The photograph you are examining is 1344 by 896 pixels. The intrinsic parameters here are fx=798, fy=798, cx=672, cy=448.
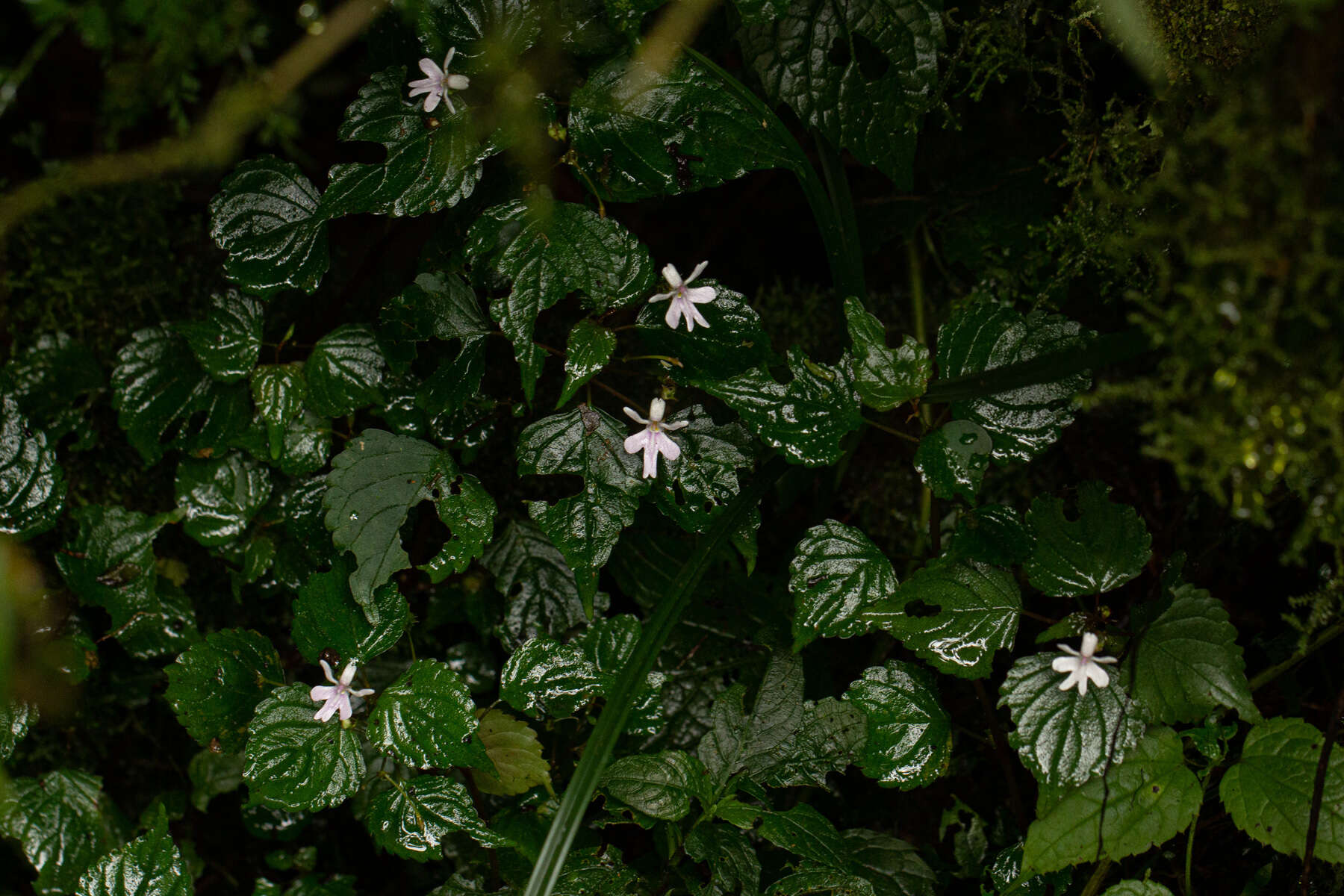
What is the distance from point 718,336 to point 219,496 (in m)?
1.04

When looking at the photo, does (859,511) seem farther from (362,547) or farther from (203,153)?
(203,153)

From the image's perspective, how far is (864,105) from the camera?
1.32 metres

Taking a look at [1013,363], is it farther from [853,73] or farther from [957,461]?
[853,73]

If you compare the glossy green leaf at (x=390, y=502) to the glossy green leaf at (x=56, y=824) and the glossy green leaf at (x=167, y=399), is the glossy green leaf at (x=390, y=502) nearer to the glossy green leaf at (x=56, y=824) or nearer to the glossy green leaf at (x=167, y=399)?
the glossy green leaf at (x=167, y=399)

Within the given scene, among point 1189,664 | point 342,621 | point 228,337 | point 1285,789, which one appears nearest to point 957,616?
point 1189,664

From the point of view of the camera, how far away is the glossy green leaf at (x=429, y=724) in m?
1.30

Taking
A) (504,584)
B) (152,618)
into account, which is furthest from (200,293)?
(504,584)

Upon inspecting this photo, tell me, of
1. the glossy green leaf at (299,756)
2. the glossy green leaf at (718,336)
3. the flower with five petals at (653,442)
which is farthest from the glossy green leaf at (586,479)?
the glossy green leaf at (299,756)

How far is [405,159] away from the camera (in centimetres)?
126

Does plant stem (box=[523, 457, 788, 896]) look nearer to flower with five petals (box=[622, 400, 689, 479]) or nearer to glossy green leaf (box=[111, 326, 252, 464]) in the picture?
flower with five petals (box=[622, 400, 689, 479])

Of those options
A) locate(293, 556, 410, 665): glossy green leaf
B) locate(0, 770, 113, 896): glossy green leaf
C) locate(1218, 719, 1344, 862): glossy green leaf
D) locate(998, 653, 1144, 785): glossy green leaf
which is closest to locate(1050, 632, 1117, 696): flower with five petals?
locate(998, 653, 1144, 785): glossy green leaf

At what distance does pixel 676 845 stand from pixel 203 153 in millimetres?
1576

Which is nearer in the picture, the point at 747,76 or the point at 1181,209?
the point at 1181,209

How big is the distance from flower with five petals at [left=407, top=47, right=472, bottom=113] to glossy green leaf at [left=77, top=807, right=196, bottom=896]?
126 cm
